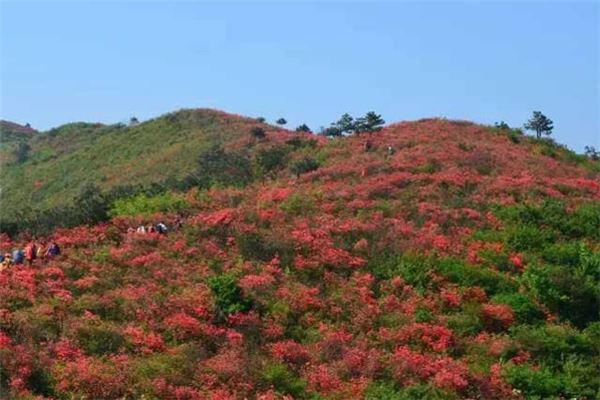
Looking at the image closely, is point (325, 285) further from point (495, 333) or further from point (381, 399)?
point (381, 399)

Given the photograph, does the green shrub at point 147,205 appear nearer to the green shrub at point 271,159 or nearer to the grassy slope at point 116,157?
the green shrub at point 271,159

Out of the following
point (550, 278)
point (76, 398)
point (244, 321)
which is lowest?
point (76, 398)

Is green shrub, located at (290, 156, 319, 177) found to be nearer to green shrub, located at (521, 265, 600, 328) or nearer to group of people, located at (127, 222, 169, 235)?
group of people, located at (127, 222, 169, 235)

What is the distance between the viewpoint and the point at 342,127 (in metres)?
58.3

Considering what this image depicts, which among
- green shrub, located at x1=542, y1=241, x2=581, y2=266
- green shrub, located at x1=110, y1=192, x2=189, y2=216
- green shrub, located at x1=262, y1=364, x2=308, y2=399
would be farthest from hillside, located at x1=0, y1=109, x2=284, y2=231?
green shrub, located at x1=262, y1=364, x2=308, y2=399

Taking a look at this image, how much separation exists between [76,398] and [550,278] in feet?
42.3

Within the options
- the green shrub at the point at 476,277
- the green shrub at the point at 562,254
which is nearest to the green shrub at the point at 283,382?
the green shrub at the point at 476,277

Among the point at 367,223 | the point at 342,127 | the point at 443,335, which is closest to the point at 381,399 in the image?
the point at 443,335

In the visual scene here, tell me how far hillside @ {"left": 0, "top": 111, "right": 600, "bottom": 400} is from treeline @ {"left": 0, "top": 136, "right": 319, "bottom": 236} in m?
0.88

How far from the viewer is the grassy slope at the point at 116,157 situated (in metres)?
52.4

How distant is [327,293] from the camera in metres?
22.1

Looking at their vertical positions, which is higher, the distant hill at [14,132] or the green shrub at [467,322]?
the distant hill at [14,132]

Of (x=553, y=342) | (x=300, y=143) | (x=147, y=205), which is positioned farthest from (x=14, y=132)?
(x=553, y=342)

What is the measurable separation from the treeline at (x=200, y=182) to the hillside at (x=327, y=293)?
2.88 ft
